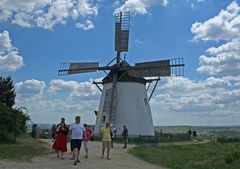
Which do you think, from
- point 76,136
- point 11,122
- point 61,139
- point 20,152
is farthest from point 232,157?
point 11,122

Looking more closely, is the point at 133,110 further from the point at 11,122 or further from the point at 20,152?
the point at 20,152

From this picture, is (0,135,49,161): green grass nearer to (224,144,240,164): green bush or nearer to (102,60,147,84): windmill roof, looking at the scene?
(224,144,240,164): green bush

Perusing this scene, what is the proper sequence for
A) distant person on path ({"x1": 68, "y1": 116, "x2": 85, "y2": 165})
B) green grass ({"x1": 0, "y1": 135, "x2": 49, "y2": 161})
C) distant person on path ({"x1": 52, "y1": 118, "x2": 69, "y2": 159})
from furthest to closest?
distant person on path ({"x1": 52, "y1": 118, "x2": 69, "y2": 159})
green grass ({"x1": 0, "y1": 135, "x2": 49, "y2": 161})
distant person on path ({"x1": 68, "y1": 116, "x2": 85, "y2": 165})

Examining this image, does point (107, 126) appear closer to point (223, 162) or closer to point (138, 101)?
point (223, 162)

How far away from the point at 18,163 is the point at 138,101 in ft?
104

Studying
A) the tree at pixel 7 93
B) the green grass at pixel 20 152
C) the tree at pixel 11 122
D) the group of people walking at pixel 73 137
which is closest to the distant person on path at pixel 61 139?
the group of people walking at pixel 73 137

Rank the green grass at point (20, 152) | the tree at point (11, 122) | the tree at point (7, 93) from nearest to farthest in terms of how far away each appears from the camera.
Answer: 1. the green grass at point (20, 152)
2. the tree at point (11, 122)
3. the tree at point (7, 93)

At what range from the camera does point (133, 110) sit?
4834cm

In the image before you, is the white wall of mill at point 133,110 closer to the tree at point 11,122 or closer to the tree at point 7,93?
the tree at point 7,93

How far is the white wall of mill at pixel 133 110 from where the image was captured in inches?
1885

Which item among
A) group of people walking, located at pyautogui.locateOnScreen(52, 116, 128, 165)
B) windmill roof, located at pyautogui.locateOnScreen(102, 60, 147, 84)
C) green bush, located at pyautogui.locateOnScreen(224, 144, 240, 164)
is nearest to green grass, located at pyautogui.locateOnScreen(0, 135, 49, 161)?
group of people walking, located at pyautogui.locateOnScreen(52, 116, 128, 165)

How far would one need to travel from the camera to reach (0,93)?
142ft

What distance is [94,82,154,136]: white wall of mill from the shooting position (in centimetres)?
4788

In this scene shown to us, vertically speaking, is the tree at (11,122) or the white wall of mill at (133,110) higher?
the white wall of mill at (133,110)
